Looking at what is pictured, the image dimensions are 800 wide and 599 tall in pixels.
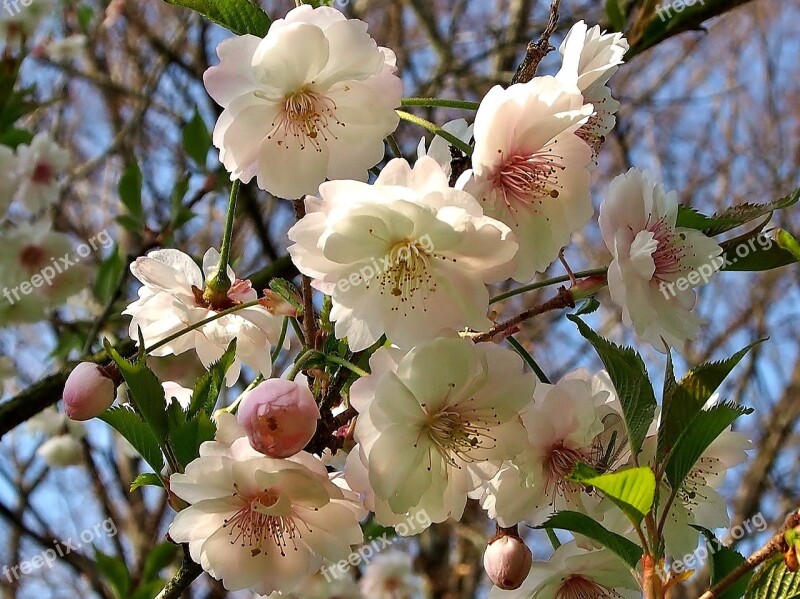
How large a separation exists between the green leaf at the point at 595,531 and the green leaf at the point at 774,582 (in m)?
0.11

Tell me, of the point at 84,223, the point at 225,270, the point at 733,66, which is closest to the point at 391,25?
the point at 84,223

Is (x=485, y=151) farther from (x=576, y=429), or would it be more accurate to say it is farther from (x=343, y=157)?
(x=576, y=429)

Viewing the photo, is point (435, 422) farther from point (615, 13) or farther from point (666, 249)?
point (615, 13)

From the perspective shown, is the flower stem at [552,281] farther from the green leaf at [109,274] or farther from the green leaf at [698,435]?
the green leaf at [109,274]

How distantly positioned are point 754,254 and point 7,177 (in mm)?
1919

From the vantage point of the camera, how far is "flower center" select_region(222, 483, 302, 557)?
94cm

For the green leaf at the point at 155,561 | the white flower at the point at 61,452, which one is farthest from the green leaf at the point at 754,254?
the white flower at the point at 61,452

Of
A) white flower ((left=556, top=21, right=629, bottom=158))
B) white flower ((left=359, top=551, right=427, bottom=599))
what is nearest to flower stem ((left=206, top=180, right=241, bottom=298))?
white flower ((left=556, top=21, right=629, bottom=158))

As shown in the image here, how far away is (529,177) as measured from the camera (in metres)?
0.93

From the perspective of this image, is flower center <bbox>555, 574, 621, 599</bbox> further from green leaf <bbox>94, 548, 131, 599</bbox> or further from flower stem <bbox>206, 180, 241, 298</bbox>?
green leaf <bbox>94, 548, 131, 599</bbox>

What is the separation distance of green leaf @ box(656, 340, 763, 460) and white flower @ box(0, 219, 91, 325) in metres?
1.98

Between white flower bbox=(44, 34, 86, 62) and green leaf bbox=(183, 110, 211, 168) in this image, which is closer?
green leaf bbox=(183, 110, 211, 168)

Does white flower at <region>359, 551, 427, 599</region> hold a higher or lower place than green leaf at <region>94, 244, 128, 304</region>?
lower

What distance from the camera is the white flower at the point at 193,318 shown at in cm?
105
